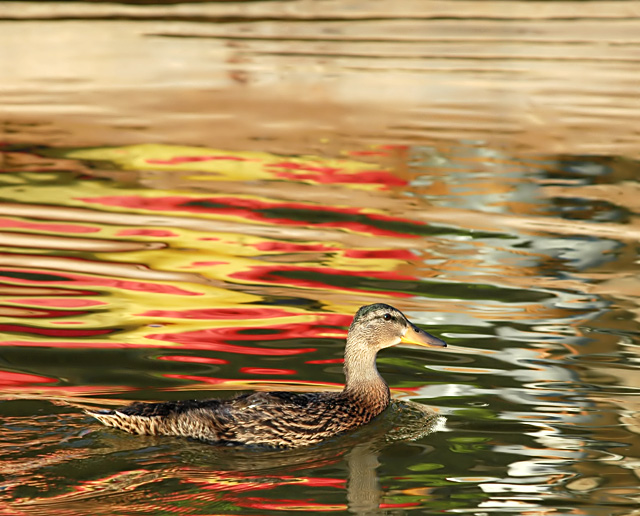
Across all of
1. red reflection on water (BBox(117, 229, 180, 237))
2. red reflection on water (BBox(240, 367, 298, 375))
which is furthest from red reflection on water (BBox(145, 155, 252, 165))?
red reflection on water (BBox(240, 367, 298, 375))

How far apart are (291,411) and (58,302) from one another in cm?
324

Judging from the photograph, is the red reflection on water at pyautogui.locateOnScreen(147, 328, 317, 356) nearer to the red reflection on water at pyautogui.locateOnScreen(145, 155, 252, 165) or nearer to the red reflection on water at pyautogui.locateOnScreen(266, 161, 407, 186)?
the red reflection on water at pyautogui.locateOnScreen(266, 161, 407, 186)

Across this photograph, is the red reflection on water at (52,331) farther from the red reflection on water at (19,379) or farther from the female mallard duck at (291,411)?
the female mallard duck at (291,411)

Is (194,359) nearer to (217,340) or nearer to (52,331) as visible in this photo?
(217,340)

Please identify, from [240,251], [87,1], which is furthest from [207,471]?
[87,1]

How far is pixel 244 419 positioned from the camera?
6.40m

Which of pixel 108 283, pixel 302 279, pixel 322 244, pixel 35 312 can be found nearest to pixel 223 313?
pixel 302 279

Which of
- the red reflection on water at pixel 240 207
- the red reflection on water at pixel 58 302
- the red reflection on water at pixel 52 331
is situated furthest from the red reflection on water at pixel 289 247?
the red reflection on water at pixel 52 331

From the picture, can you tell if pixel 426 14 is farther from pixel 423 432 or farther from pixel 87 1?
pixel 423 432

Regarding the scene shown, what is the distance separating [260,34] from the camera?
21.7 meters

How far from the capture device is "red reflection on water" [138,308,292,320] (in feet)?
28.8

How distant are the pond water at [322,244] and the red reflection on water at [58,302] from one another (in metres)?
0.02

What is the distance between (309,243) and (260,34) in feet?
37.7

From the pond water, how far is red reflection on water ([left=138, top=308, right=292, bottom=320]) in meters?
0.04
